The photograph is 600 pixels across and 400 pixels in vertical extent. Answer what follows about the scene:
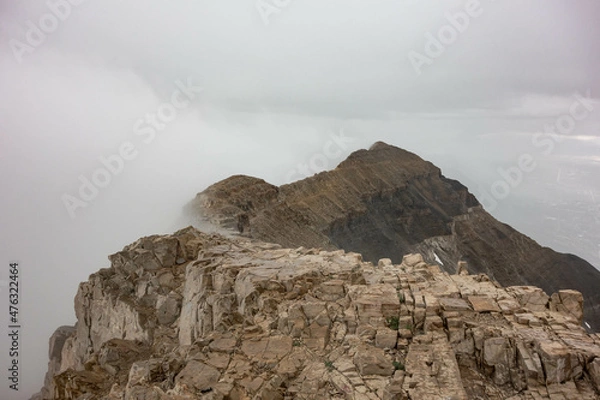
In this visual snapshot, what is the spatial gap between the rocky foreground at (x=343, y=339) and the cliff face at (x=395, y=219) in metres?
20.0

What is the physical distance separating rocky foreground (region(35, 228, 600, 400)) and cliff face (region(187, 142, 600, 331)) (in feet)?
65.6

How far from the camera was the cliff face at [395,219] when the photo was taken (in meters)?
39.8

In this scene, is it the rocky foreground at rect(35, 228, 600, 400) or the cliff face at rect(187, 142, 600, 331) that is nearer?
the rocky foreground at rect(35, 228, 600, 400)

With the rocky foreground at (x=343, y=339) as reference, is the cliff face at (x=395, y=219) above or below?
above

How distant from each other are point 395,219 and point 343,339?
162ft

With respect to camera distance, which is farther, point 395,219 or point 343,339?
point 395,219

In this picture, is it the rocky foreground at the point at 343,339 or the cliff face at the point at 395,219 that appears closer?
the rocky foreground at the point at 343,339

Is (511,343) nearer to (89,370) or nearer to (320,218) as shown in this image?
(89,370)

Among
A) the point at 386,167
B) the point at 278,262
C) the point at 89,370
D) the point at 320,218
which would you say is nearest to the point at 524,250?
the point at 386,167

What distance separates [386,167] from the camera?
2539 inches

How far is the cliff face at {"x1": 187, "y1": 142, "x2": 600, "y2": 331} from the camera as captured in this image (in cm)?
3981

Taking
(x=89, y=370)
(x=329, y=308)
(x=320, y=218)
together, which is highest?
(x=320, y=218)

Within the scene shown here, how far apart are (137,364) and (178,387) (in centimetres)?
241

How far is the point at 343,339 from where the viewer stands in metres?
10.9
